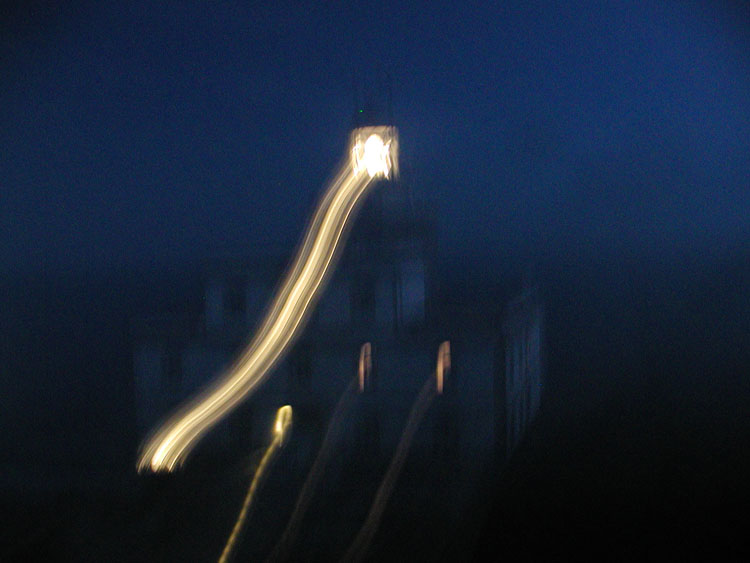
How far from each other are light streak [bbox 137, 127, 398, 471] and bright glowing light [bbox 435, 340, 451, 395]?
1.44ft

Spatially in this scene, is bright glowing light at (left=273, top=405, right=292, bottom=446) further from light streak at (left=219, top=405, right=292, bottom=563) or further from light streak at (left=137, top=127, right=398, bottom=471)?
light streak at (left=137, top=127, right=398, bottom=471)

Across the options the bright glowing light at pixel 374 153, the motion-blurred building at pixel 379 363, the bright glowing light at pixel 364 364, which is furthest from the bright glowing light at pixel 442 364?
the bright glowing light at pixel 374 153

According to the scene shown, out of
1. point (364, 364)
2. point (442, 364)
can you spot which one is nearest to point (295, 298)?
point (364, 364)

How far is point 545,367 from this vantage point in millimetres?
2010

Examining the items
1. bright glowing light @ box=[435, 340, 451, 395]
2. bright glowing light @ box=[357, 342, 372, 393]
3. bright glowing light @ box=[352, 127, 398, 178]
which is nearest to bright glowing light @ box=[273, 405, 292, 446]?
bright glowing light @ box=[357, 342, 372, 393]

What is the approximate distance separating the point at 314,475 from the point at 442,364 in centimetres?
53

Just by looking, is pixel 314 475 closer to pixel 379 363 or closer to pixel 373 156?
pixel 379 363

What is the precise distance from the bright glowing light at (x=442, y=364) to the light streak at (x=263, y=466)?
1.57ft

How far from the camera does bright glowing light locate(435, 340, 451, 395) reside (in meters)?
1.94

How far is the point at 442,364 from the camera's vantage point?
1950 millimetres

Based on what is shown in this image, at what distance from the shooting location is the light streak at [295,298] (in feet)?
6.52

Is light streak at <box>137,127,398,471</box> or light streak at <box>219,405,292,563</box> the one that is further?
light streak at <box>137,127,398,471</box>

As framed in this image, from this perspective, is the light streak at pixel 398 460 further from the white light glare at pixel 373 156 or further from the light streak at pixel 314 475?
the white light glare at pixel 373 156

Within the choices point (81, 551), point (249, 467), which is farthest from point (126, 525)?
point (249, 467)
